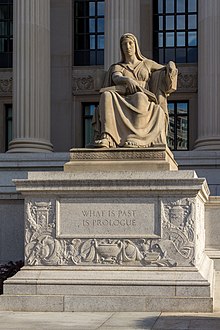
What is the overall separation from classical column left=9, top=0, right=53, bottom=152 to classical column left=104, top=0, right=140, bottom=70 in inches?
96.4

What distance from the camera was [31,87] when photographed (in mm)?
29125

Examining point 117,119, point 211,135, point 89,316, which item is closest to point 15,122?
point 211,135

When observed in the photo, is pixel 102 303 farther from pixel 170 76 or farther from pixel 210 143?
pixel 210 143

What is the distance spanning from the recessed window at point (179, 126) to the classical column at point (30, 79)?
8.17 metres

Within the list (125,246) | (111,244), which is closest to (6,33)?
(111,244)

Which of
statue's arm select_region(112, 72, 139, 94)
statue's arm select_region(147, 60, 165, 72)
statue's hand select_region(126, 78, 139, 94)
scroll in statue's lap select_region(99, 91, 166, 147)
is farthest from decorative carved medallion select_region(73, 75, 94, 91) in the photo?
scroll in statue's lap select_region(99, 91, 166, 147)

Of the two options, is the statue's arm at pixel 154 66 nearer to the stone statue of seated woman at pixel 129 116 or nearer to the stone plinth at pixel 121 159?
the stone statue of seated woman at pixel 129 116

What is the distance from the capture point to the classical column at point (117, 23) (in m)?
28.6

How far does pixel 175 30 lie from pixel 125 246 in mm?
24205

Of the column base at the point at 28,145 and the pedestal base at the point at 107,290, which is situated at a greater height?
the column base at the point at 28,145

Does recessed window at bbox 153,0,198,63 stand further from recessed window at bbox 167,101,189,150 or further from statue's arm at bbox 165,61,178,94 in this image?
statue's arm at bbox 165,61,178,94

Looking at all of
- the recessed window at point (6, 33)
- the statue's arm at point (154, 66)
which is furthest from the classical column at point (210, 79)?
the statue's arm at point (154, 66)

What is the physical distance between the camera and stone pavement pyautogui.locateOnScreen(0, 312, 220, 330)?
1197 centimetres

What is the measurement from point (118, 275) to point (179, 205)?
5.21 ft
